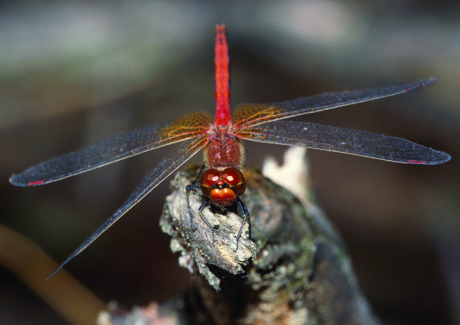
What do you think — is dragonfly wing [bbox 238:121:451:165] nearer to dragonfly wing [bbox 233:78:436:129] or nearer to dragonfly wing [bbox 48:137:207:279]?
dragonfly wing [bbox 233:78:436:129]

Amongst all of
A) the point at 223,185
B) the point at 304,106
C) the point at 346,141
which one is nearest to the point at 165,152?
the point at 304,106

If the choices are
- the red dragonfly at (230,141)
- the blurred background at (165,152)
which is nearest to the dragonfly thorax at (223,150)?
the red dragonfly at (230,141)

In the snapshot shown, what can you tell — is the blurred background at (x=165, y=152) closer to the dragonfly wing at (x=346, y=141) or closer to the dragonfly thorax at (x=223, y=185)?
the dragonfly wing at (x=346, y=141)

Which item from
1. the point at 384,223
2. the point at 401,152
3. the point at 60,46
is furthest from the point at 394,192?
the point at 60,46

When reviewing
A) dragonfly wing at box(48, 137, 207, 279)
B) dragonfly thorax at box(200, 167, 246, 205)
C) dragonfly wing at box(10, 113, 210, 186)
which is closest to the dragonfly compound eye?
dragonfly thorax at box(200, 167, 246, 205)

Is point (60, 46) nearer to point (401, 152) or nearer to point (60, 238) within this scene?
point (60, 238)

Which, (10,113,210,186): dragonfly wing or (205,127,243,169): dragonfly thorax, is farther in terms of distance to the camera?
(10,113,210,186): dragonfly wing
